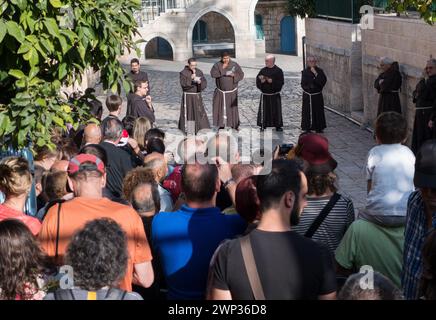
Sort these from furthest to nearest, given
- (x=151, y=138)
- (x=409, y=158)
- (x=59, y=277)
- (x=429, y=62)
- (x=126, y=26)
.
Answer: (x=429, y=62)
(x=151, y=138)
(x=126, y=26)
(x=409, y=158)
(x=59, y=277)

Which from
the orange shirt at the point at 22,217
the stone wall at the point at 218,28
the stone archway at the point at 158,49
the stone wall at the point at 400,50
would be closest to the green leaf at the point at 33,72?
the orange shirt at the point at 22,217

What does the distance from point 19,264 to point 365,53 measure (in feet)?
46.4

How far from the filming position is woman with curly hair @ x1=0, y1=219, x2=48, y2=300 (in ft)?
12.7

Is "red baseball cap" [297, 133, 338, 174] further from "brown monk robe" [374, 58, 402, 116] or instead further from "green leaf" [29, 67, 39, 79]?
"brown monk robe" [374, 58, 402, 116]

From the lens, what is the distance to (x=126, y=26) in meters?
6.32

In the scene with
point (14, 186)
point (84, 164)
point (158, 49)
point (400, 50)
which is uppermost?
point (84, 164)

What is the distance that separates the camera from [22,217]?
4.85 m

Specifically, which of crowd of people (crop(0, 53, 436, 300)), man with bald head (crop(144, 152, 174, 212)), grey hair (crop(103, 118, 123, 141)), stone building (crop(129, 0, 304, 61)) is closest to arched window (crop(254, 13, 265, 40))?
stone building (crop(129, 0, 304, 61))

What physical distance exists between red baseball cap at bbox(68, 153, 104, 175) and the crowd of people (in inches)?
0.6

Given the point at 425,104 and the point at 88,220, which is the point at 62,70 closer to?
the point at 88,220

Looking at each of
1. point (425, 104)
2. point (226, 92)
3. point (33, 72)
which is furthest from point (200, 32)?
point (33, 72)
